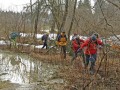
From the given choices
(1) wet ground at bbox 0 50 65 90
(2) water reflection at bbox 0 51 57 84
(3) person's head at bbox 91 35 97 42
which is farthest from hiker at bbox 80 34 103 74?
(2) water reflection at bbox 0 51 57 84

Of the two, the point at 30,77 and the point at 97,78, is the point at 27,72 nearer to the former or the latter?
the point at 30,77

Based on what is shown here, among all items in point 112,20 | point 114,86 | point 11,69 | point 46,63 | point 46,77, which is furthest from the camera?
point 46,63

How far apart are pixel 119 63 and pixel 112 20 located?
8.20 feet

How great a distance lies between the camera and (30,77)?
13.6 metres

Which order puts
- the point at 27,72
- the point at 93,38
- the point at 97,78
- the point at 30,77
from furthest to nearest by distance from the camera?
the point at 27,72, the point at 30,77, the point at 93,38, the point at 97,78

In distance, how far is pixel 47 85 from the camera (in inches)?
467

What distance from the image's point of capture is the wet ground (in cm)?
1163

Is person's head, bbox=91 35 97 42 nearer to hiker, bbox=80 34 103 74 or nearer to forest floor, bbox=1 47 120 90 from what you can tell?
hiker, bbox=80 34 103 74

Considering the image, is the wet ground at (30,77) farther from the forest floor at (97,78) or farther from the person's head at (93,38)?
the person's head at (93,38)

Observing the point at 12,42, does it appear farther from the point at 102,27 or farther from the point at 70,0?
the point at 102,27

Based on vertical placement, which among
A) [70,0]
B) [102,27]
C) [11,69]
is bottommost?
[11,69]

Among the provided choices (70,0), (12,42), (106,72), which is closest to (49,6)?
(70,0)

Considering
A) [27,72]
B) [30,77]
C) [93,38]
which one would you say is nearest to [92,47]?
[93,38]

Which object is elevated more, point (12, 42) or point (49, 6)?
point (49, 6)
